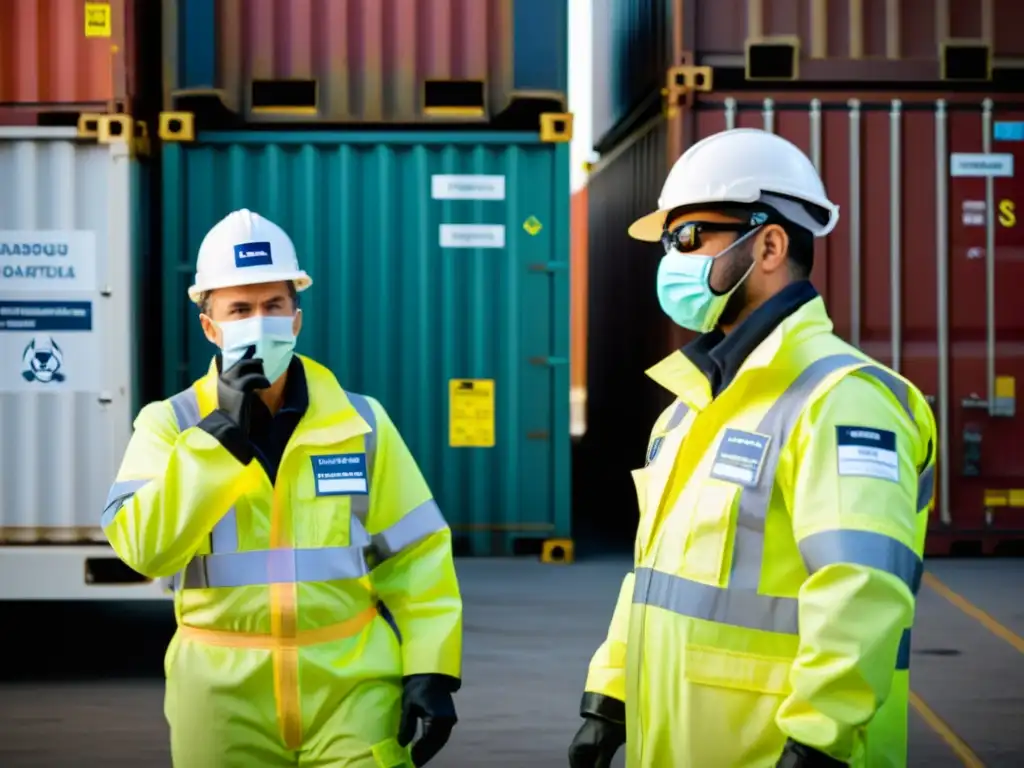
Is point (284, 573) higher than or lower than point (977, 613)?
A: higher

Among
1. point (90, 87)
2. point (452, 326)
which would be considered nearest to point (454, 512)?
point (452, 326)

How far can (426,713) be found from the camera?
319 centimetres

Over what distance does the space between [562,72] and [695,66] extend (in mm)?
842

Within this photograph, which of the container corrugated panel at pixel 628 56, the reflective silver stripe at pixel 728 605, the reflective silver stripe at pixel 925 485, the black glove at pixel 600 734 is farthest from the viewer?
the container corrugated panel at pixel 628 56

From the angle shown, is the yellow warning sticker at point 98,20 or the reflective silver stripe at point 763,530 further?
the yellow warning sticker at point 98,20

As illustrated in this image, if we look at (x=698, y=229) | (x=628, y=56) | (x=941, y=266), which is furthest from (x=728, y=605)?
(x=628, y=56)

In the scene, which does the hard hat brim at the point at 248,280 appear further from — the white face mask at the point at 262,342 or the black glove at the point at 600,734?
the black glove at the point at 600,734

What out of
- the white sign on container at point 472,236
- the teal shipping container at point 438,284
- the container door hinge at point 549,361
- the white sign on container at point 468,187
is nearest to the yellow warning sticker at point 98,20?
the teal shipping container at point 438,284

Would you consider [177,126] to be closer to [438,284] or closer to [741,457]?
[438,284]

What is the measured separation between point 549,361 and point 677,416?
20.1ft

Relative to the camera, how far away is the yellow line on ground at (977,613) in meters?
7.38

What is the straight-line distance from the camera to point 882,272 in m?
9.40

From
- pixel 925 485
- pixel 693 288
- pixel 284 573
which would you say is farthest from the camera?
pixel 284 573

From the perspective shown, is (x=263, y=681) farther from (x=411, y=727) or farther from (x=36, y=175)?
(x=36, y=175)
